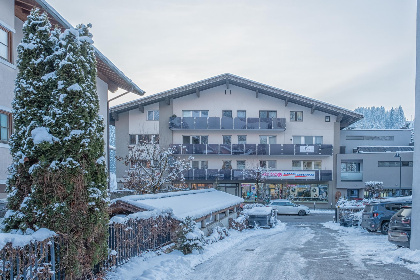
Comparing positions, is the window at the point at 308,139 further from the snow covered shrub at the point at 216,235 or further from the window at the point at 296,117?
the snow covered shrub at the point at 216,235

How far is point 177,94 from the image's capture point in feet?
141

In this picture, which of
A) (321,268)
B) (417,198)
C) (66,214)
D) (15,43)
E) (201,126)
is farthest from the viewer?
(201,126)

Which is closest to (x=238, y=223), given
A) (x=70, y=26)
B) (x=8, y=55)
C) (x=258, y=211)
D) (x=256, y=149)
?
(x=258, y=211)

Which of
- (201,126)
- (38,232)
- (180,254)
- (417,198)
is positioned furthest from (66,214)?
(201,126)

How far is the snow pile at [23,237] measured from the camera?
18.8ft

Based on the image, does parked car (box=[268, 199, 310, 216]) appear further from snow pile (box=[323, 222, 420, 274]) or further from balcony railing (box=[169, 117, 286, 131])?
snow pile (box=[323, 222, 420, 274])

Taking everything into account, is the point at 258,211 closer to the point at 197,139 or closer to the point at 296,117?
the point at 197,139

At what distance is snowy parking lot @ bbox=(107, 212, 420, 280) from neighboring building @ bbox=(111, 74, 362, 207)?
26.8 meters

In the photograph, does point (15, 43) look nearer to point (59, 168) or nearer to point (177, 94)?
point (59, 168)

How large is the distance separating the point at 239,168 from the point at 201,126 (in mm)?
6234

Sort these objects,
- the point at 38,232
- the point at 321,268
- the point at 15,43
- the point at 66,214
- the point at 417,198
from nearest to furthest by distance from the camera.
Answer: the point at 38,232, the point at 66,214, the point at 321,268, the point at 15,43, the point at 417,198

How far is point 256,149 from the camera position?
138 ft

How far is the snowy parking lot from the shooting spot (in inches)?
388

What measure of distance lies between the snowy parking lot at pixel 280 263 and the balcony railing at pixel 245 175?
84.9 feet
